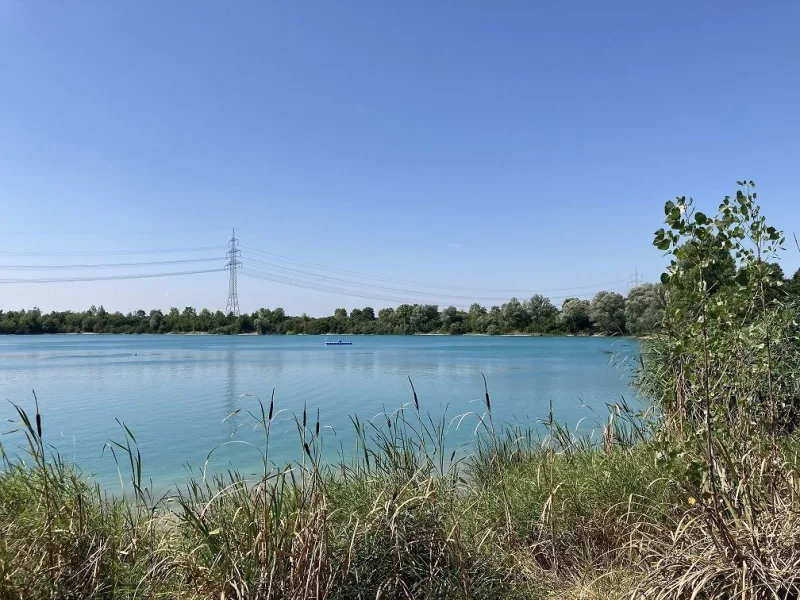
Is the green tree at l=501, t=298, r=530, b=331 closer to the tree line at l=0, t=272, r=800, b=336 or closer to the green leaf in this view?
the tree line at l=0, t=272, r=800, b=336

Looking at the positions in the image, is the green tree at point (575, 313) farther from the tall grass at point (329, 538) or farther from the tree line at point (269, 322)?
the tall grass at point (329, 538)

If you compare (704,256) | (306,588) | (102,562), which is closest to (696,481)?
(704,256)

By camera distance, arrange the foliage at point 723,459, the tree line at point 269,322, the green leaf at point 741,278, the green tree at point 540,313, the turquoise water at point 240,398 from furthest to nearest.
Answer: the tree line at point 269,322
the green tree at point 540,313
the turquoise water at point 240,398
the green leaf at point 741,278
the foliage at point 723,459

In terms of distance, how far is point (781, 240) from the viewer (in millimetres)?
3230

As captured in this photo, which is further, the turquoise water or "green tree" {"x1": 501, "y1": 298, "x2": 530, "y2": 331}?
"green tree" {"x1": 501, "y1": 298, "x2": 530, "y2": 331}

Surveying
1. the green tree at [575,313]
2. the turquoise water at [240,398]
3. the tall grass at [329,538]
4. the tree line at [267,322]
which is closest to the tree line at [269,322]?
the tree line at [267,322]

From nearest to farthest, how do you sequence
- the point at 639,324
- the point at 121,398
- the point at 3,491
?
1. the point at 3,491
2. the point at 639,324
3. the point at 121,398

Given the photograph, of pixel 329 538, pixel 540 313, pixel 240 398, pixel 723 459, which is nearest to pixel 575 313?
pixel 540 313

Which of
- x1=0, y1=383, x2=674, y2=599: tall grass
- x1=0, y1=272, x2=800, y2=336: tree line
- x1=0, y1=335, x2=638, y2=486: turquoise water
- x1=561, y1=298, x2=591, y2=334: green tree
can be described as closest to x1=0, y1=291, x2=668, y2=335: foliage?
x1=0, y1=272, x2=800, y2=336: tree line

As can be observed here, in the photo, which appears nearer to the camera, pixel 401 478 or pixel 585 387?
pixel 401 478

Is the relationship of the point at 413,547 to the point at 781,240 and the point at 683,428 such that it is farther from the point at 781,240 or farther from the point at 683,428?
the point at 781,240

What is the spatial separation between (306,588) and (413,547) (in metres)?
0.82

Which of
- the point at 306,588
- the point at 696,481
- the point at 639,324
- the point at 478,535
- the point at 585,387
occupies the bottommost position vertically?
the point at 585,387

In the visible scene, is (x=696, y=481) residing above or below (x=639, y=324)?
below
